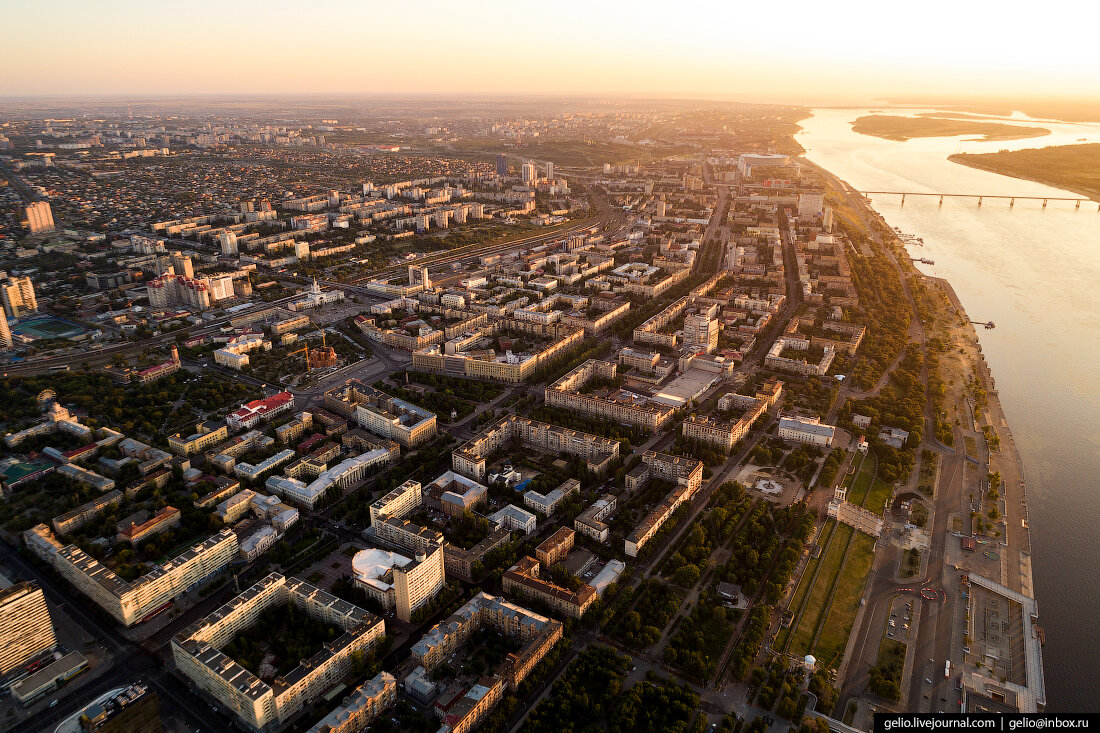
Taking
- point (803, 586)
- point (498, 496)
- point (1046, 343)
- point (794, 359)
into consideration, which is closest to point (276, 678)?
point (498, 496)

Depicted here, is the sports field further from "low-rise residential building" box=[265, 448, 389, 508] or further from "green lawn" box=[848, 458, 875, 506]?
"green lawn" box=[848, 458, 875, 506]

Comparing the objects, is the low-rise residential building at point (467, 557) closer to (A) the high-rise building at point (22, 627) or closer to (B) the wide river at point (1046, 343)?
(A) the high-rise building at point (22, 627)

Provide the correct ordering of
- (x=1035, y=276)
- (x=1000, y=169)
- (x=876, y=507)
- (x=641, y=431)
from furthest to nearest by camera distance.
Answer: (x=1000, y=169) → (x=1035, y=276) → (x=641, y=431) → (x=876, y=507)

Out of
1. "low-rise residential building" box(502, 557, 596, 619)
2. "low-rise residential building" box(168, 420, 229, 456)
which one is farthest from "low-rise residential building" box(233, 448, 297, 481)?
"low-rise residential building" box(502, 557, 596, 619)

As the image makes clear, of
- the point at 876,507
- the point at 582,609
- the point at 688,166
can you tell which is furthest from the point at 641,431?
the point at 688,166

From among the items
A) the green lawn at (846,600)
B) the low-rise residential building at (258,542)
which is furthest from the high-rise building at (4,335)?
the green lawn at (846,600)

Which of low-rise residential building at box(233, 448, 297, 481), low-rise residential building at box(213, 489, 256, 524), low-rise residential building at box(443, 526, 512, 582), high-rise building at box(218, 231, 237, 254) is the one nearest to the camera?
low-rise residential building at box(443, 526, 512, 582)

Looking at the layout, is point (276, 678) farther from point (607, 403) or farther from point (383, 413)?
point (607, 403)

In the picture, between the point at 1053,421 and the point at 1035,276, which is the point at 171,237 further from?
the point at 1035,276
